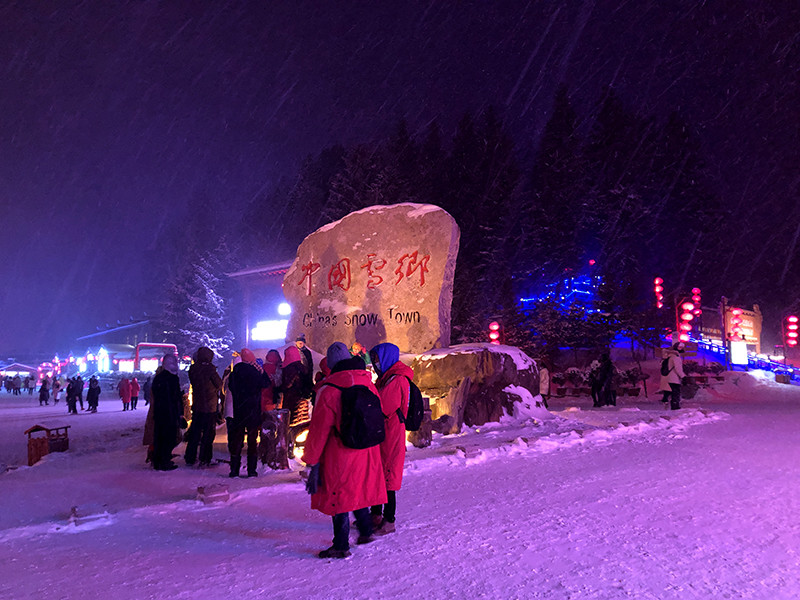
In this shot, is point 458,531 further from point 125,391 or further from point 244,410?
point 125,391

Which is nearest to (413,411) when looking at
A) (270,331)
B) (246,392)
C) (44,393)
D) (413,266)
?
(246,392)

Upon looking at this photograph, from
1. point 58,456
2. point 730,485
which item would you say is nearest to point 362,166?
point 58,456

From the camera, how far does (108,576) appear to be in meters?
3.09

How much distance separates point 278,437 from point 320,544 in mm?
2946

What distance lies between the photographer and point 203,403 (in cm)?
681

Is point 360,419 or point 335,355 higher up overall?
point 335,355

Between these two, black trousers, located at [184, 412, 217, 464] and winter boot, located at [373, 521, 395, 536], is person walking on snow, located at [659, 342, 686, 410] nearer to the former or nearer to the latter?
black trousers, located at [184, 412, 217, 464]

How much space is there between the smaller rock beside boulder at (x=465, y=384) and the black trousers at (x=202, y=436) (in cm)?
380

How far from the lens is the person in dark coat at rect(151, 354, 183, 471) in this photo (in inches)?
264

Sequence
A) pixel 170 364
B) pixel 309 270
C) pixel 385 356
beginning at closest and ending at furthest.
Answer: pixel 385 356 → pixel 170 364 → pixel 309 270

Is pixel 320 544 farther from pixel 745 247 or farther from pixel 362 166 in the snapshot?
pixel 745 247

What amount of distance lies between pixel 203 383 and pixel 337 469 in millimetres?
4026

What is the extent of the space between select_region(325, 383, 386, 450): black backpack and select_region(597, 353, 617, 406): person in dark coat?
41.5 ft

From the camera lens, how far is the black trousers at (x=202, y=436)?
6.83 m
